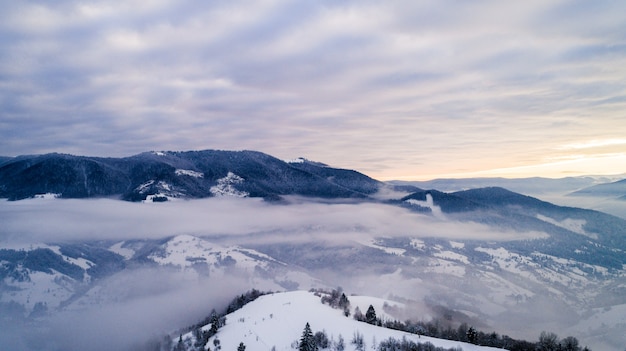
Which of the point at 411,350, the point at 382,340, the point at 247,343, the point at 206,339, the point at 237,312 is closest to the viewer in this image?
the point at 411,350

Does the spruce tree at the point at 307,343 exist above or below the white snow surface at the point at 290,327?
above

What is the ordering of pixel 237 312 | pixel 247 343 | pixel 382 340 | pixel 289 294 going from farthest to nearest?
pixel 289 294
pixel 237 312
pixel 247 343
pixel 382 340

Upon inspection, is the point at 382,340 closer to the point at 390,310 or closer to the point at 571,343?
the point at 571,343

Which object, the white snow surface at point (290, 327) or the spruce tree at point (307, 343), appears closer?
the spruce tree at point (307, 343)

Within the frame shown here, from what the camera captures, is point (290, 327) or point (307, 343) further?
point (290, 327)

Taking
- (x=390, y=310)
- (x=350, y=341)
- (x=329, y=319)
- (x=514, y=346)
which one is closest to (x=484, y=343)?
(x=514, y=346)

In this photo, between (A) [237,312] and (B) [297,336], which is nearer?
(B) [297,336]

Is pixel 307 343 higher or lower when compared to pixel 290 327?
higher

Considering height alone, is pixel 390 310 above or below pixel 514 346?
below
